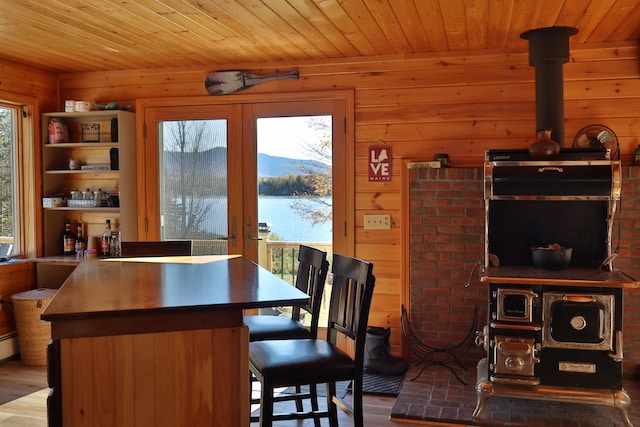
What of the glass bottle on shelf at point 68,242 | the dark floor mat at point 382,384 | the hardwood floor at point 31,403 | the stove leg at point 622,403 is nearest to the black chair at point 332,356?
the hardwood floor at point 31,403

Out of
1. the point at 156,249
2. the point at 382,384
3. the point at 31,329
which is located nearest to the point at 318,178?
the point at 156,249

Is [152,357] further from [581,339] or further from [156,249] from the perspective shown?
[581,339]

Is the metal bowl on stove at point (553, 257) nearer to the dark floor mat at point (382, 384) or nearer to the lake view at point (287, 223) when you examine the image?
the dark floor mat at point (382, 384)

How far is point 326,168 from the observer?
14.6ft

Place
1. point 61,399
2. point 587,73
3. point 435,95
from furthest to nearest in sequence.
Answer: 1. point 435,95
2. point 587,73
3. point 61,399

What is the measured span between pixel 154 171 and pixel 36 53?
1194mm

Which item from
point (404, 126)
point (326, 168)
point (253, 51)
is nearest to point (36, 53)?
point (253, 51)

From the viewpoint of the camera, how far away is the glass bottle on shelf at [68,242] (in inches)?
192

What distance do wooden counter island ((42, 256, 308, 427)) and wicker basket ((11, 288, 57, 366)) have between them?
2.51 m

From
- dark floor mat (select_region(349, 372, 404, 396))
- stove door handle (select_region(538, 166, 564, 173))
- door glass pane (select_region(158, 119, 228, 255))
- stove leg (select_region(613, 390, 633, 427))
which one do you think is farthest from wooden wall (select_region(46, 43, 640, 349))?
stove leg (select_region(613, 390, 633, 427))

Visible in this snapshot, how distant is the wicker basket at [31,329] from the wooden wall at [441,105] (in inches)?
89.6

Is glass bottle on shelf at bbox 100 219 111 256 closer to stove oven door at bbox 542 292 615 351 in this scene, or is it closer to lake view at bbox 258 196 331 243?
lake view at bbox 258 196 331 243

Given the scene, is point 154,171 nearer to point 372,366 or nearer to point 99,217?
point 99,217

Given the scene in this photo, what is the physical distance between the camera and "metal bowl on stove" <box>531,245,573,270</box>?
10.8 feet
